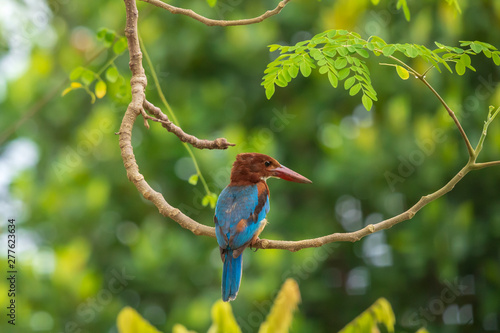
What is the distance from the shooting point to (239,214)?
2.58 metres

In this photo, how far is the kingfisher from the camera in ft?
8.13

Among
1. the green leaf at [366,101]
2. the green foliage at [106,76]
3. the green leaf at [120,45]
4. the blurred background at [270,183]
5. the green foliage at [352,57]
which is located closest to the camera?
the green foliage at [352,57]

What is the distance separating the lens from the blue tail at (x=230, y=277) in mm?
2443

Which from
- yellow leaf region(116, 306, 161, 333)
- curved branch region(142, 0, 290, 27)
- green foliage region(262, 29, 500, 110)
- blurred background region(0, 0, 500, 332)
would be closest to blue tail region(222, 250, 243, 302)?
green foliage region(262, 29, 500, 110)

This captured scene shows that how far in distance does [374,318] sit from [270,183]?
8.32 ft

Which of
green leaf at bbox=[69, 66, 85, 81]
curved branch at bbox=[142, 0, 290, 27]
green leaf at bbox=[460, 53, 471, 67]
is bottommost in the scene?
green leaf at bbox=[460, 53, 471, 67]

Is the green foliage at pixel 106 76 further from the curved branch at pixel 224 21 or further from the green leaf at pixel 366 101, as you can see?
the green leaf at pixel 366 101

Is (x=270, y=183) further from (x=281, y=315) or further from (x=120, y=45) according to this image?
(x=120, y=45)

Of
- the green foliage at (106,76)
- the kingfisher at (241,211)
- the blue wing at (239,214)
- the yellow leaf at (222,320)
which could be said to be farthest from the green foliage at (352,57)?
the yellow leaf at (222,320)

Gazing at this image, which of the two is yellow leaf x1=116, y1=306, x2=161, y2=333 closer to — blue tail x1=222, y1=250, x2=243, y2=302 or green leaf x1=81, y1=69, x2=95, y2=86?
blue tail x1=222, y1=250, x2=243, y2=302

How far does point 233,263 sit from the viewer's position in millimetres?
2527

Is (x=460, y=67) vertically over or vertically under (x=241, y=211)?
over

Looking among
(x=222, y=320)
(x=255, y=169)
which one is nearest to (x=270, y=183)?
(x=222, y=320)

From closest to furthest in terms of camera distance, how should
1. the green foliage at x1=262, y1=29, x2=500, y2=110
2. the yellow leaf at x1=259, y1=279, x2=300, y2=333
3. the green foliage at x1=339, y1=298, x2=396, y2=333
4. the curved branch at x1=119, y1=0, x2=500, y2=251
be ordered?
the curved branch at x1=119, y1=0, x2=500, y2=251
the green foliage at x1=262, y1=29, x2=500, y2=110
the green foliage at x1=339, y1=298, x2=396, y2=333
the yellow leaf at x1=259, y1=279, x2=300, y2=333
